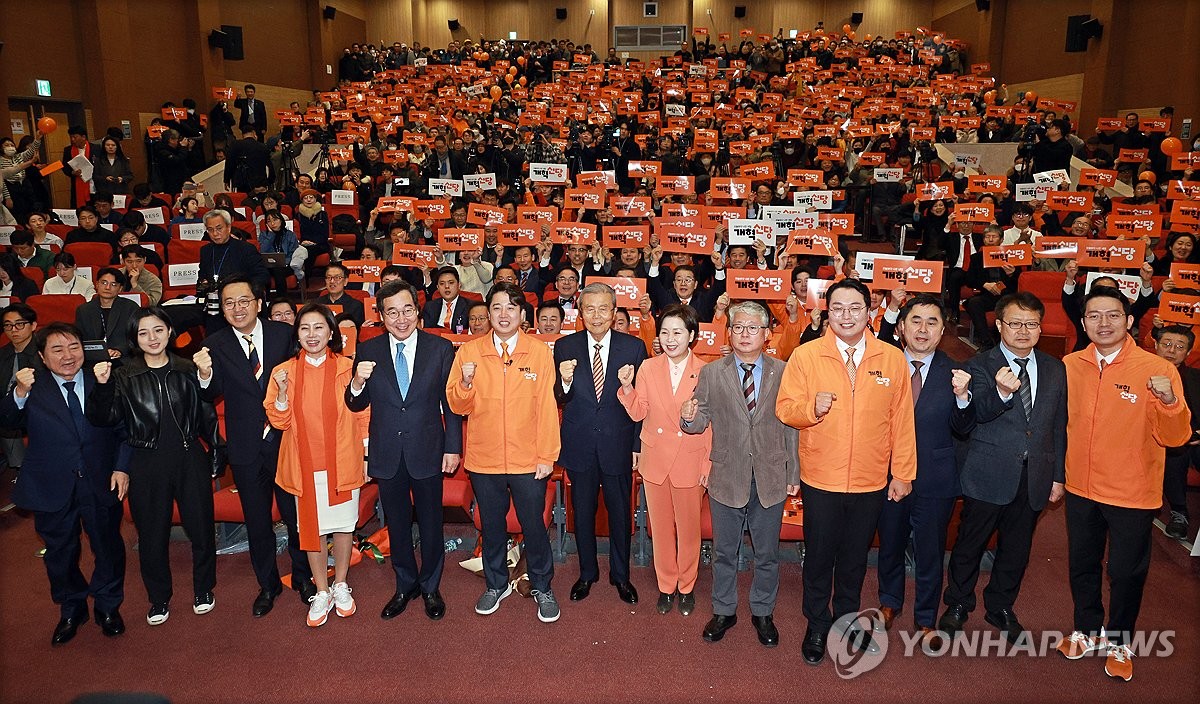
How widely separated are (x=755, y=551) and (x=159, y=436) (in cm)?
287

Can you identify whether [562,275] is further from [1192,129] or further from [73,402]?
[1192,129]

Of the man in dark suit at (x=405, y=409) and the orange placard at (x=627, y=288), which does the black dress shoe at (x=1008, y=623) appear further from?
the orange placard at (x=627, y=288)

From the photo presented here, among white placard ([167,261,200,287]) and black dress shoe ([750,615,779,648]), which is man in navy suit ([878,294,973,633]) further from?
white placard ([167,261,200,287])

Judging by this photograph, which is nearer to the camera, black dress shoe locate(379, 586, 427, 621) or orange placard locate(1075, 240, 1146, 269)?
black dress shoe locate(379, 586, 427, 621)

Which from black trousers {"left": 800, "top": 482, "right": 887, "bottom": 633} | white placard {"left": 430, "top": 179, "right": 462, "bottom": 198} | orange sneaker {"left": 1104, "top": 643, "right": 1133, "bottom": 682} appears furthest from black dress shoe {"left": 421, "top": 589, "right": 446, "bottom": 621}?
white placard {"left": 430, "top": 179, "right": 462, "bottom": 198}

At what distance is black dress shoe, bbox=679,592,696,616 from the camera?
3758mm

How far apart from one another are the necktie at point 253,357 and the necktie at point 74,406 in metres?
0.78

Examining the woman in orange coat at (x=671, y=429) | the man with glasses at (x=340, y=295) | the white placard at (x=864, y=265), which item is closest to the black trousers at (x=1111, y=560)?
the woman in orange coat at (x=671, y=429)

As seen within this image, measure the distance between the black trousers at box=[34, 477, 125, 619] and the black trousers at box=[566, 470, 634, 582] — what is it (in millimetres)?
2277

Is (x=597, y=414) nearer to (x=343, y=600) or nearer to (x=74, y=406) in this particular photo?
(x=343, y=600)

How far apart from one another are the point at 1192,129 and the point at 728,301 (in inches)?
499

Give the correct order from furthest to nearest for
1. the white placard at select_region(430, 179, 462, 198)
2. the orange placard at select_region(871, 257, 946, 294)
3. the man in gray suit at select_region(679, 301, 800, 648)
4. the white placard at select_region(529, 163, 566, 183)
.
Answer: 1. the white placard at select_region(430, 179, 462, 198)
2. the white placard at select_region(529, 163, 566, 183)
3. the orange placard at select_region(871, 257, 946, 294)
4. the man in gray suit at select_region(679, 301, 800, 648)

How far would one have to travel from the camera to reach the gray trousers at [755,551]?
3.41 meters

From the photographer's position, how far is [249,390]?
3.55 metres
